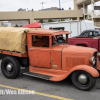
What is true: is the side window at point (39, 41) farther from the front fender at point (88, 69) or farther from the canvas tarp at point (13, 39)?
the front fender at point (88, 69)

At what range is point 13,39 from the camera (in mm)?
5234

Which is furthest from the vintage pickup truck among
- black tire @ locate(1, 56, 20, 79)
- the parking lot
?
the parking lot

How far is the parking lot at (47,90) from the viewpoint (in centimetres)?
379

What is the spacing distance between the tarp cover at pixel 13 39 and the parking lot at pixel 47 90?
3.85ft

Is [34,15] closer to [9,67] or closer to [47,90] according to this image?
[9,67]

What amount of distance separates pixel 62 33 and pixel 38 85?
6.81 ft

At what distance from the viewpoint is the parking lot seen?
3.79 meters

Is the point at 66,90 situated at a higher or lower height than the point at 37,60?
lower

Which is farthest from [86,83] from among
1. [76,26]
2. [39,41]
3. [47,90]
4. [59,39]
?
[76,26]

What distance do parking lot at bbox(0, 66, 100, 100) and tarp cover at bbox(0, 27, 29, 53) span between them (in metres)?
1.17

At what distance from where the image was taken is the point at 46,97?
12.5 ft

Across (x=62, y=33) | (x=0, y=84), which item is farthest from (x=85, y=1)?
(x=0, y=84)

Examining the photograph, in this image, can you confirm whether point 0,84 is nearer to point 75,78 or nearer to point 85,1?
point 75,78

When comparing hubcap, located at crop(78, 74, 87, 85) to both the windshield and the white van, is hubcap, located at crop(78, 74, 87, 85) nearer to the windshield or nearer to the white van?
the windshield
